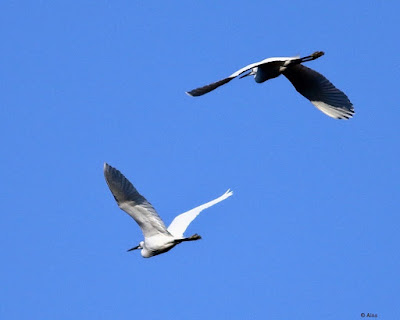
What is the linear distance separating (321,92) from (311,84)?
23 cm

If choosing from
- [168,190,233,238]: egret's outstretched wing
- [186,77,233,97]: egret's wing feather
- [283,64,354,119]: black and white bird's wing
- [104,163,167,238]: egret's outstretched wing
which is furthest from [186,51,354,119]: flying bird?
[168,190,233,238]: egret's outstretched wing

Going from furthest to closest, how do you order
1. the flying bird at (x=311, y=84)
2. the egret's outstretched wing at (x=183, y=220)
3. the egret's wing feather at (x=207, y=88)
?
the egret's outstretched wing at (x=183, y=220) < the flying bird at (x=311, y=84) < the egret's wing feather at (x=207, y=88)

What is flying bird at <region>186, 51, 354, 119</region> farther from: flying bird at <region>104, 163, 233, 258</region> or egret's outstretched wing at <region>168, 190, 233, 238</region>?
egret's outstretched wing at <region>168, 190, 233, 238</region>

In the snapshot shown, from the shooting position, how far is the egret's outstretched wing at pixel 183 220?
2070 centimetres

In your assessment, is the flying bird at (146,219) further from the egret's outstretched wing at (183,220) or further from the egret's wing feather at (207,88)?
the egret's wing feather at (207,88)

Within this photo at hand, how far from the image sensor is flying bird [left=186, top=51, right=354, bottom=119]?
61.9 ft

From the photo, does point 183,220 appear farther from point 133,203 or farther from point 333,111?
point 333,111

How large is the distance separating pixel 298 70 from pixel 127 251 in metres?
5.21

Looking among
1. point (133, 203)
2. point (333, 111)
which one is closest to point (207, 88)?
point (133, 203)

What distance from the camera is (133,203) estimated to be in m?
18.6

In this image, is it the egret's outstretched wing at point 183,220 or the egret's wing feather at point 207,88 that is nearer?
the egret's wing feather at point 207,88

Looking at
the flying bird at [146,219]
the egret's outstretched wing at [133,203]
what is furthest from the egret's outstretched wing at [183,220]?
the egret's outstretched wing at [133,203]

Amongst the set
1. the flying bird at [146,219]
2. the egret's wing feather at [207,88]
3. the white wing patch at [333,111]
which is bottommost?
the flying bird at [146,219]

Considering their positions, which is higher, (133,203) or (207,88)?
(207,88)
